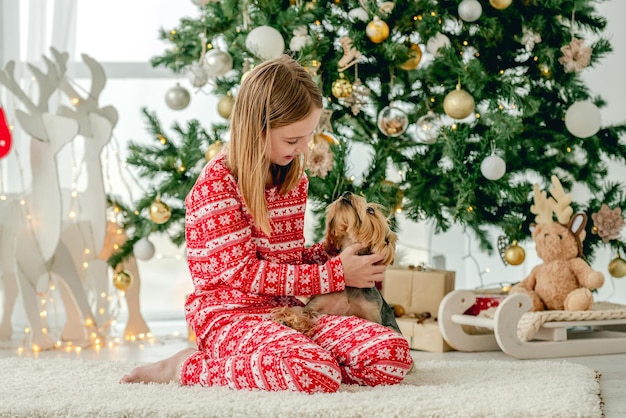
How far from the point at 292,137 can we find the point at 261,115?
0.09 metres

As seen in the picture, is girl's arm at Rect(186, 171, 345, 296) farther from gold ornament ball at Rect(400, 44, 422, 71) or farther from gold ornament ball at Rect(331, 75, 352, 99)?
gold ornament ball at Rect(400, 44, 422, 71)

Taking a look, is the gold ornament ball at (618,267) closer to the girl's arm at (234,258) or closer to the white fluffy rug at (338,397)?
the white fluffy rug at (338,397)

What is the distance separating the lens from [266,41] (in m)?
2.60

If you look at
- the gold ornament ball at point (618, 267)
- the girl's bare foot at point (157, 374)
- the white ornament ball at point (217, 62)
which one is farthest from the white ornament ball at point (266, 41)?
the gold ornament ball at point (618, 267)

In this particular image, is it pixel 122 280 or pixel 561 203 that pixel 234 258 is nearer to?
pixel 122 280

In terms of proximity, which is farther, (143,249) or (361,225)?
(143,249)

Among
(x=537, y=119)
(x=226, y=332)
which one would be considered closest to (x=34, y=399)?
(x=226, y=332)

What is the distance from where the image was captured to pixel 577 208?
9.89 ft

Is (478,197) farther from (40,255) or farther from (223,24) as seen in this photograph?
(40,255)

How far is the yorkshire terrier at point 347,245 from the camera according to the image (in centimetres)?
196

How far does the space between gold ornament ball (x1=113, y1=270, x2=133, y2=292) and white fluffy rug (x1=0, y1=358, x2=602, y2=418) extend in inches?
29.1

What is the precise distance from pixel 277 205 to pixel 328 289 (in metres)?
0.25

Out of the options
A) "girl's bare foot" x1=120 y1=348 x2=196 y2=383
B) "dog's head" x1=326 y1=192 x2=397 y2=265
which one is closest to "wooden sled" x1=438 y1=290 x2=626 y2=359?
"dog's head" x1=326 y1=192 x2=397 y2=265

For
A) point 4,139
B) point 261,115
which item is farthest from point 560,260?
point 4,139
